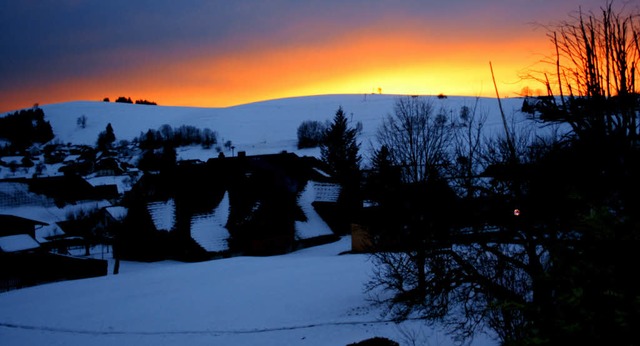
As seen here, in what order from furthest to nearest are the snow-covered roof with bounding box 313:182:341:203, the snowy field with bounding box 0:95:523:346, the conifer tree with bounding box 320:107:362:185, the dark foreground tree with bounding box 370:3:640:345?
the conifer tree with bounding box 320:107:362:185 < the snow-covered roof with bounding box 313:182:341:203 < the snowy field with bounding box 0:95:523:346 < the dark foreground tree with bounding box 370:3:640:345

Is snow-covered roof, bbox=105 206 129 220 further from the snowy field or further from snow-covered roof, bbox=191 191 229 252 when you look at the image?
the snowy field

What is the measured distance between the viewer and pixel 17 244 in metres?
36.7

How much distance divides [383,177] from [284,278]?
25.7 ft

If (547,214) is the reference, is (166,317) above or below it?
below

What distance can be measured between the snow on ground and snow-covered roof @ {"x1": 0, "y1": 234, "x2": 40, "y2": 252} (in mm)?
12628

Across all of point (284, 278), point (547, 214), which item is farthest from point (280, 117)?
point (547, 214)

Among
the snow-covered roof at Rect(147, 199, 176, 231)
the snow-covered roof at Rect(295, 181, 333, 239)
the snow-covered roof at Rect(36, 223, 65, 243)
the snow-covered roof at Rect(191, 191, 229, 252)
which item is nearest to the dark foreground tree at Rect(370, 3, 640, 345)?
the snow-covered roof at Rect(191, 191, 229, 252)

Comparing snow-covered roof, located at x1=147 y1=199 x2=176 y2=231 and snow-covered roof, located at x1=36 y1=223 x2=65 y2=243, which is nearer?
snow-covered roof, located at x1=147 y1=199 x2=176 y2=231

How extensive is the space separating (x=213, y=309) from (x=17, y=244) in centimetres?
2646

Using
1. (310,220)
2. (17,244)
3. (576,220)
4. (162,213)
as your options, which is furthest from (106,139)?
(576,220)

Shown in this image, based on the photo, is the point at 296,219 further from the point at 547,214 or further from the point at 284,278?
the point at 547,214

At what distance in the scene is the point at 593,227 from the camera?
4031mm

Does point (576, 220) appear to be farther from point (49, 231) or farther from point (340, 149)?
point (49, 231)

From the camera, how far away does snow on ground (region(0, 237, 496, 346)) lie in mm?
16203
